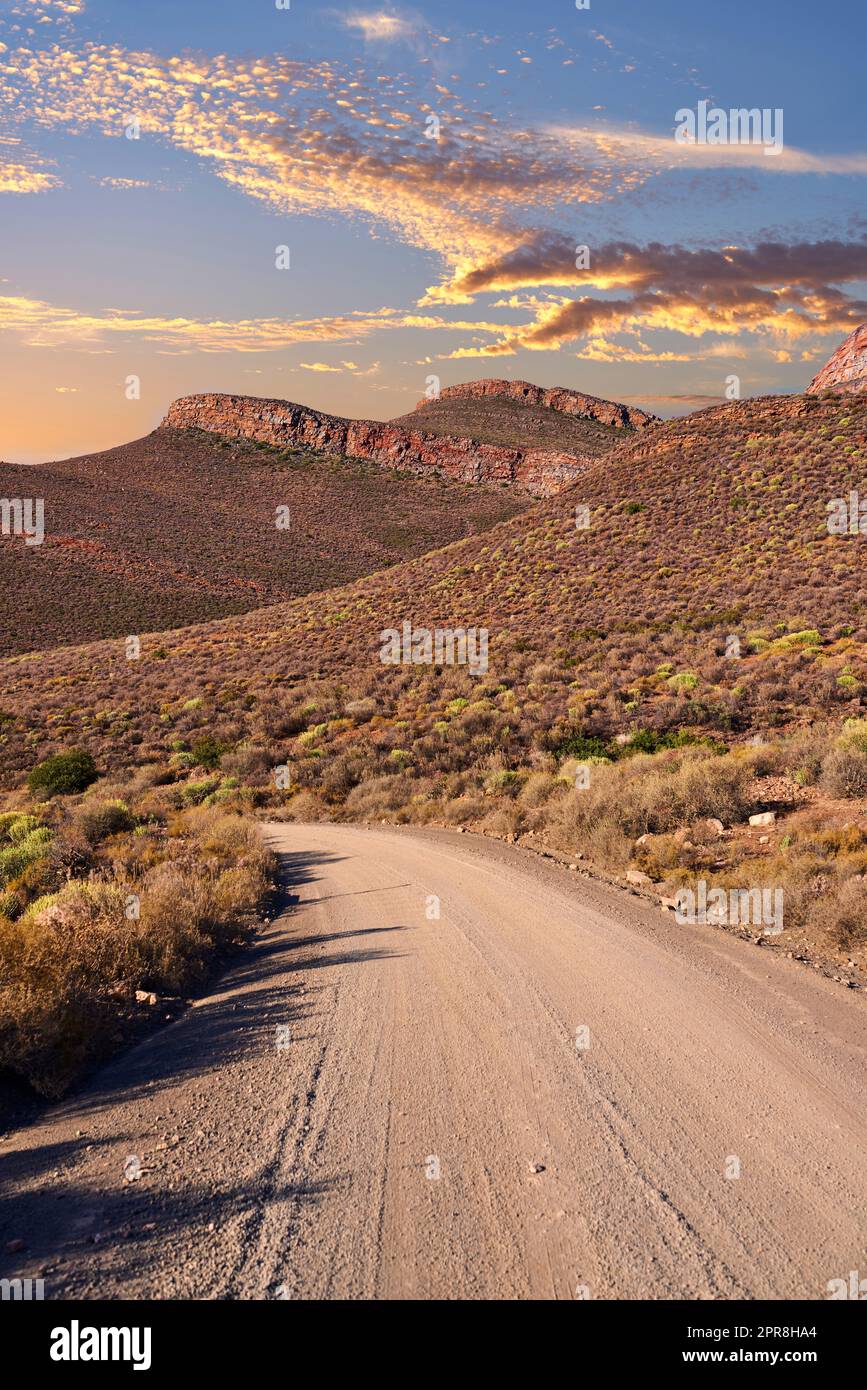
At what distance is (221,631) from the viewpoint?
1892 inches

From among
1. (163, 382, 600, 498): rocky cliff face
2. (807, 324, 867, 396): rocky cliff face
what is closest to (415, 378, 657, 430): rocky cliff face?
(163, 382, 600, 498): rocky cliff face

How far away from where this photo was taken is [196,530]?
93.4m

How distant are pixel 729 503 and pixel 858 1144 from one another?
44443 mm

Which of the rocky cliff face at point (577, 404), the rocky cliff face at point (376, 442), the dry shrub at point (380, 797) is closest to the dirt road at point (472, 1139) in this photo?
the dry shrub at point (380, 797)

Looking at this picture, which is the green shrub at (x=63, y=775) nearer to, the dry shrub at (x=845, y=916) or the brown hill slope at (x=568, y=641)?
the brown hill slope at (x=568, y=641)

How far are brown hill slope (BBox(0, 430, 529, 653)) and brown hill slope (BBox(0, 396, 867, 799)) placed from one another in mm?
22069

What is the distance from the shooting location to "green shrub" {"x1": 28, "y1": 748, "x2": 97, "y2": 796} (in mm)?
22719

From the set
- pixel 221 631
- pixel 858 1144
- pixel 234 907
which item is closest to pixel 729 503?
pixel 221 631

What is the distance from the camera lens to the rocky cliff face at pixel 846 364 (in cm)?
6994

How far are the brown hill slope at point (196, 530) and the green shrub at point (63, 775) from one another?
38.9 metres

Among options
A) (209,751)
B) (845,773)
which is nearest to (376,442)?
(209,751)

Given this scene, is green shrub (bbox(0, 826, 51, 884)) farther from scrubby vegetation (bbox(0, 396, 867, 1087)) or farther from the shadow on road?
the shadow on road
